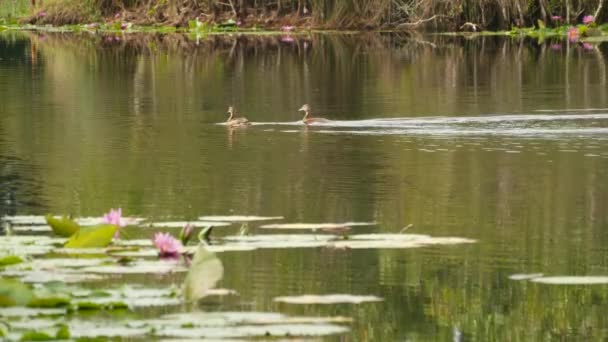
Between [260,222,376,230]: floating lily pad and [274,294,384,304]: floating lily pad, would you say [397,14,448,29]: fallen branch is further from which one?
[274,294,384,304]: floating lily pad

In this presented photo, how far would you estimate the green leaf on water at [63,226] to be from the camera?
8.91 meters

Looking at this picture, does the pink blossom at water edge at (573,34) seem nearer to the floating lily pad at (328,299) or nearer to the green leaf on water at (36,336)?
the floating lily pad at (328,299)

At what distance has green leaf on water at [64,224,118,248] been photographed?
337 inches

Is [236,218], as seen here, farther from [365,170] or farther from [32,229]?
[365,170]

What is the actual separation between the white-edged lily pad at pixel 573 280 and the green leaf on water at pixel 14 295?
255 cm

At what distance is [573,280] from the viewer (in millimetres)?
7895

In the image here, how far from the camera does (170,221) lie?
405 inches

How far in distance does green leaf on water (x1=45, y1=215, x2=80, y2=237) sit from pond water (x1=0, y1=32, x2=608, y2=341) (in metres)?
0.53

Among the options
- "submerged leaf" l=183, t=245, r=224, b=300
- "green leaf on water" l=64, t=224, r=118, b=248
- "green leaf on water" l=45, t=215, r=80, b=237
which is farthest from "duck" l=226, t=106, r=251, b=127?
"submerged leaf" l=183, t=245, r=224, b=300

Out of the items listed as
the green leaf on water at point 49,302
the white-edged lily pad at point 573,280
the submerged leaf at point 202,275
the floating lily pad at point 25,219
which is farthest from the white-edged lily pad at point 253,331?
the floating lily pad at point 25,219

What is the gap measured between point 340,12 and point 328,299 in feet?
120

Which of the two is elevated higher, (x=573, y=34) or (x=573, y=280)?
(x=573, y=280)

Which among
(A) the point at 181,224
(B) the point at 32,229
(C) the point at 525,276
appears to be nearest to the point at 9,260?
(B) the point at 32,229

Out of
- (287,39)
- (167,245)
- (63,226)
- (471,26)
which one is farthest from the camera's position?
(471,26)
